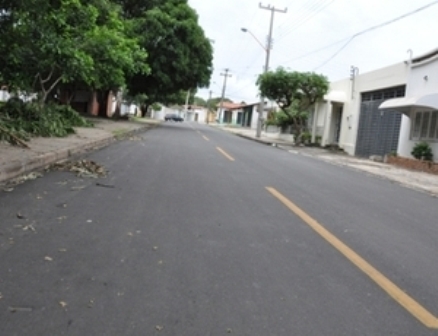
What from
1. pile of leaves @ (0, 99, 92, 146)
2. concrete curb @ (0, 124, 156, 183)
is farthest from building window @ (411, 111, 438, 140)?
pile of leaves @ (0, 99, 92, 146)

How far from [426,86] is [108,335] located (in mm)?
20176

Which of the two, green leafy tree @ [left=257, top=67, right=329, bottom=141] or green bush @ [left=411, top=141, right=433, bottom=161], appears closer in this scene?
green bush @ [left=411, top=141, right=433, bottom=161]

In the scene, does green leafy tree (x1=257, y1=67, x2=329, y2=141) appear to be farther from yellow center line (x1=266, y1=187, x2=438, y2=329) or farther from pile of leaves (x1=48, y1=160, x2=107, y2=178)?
yellow center line (x1=266, y1=187, x2=438, y2=329)

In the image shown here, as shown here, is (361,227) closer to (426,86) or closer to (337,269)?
(337,269)

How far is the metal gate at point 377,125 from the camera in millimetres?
23406

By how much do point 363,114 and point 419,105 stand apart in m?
7.72

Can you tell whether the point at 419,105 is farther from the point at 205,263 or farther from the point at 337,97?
the point at 205,263

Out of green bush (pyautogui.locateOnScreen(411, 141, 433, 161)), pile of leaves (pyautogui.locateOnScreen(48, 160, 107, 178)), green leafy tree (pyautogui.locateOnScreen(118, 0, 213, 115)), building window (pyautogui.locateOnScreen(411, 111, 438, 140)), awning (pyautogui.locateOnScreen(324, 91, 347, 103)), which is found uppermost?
green leafy tree (pyautogui.locateOnScreen(118, 0, 213, 115))

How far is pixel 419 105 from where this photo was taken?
18.8 meters

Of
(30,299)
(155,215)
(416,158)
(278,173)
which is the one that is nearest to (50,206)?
(155,215)

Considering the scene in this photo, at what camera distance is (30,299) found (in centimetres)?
344

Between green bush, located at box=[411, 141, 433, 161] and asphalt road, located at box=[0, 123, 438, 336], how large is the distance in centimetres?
1236

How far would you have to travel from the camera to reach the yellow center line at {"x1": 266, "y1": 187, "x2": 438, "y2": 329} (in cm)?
364

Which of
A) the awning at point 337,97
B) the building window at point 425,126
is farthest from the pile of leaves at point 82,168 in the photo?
the awning at point 337,97
